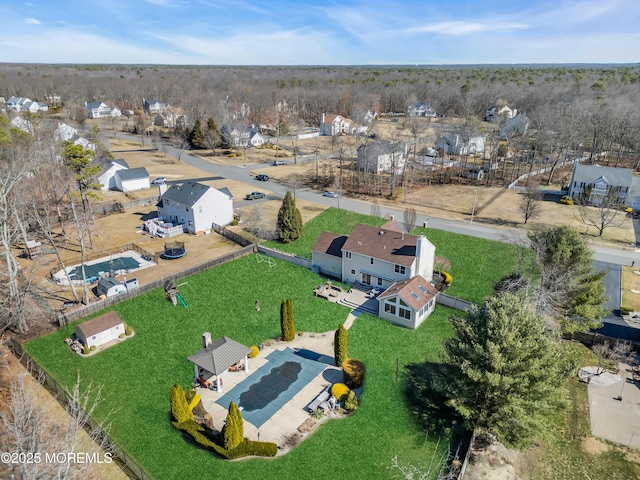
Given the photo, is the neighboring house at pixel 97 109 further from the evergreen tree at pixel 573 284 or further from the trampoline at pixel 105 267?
the evergreen tree at pixel 573 284

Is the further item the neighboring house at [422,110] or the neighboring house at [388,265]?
the neighboring house at [422,110]

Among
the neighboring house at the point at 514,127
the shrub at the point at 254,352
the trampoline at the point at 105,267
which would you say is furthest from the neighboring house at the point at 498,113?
the shrub at the point at 254,352

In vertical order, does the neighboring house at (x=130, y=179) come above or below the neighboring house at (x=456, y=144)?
below

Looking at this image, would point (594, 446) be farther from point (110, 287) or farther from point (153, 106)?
point (153, 106)

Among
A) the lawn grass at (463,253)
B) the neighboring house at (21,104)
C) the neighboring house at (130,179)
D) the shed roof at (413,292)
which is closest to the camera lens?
the shed roof at (413,292)

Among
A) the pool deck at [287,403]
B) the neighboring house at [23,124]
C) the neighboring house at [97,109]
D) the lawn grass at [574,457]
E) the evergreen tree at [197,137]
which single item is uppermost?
the neighboring house at [97,109]

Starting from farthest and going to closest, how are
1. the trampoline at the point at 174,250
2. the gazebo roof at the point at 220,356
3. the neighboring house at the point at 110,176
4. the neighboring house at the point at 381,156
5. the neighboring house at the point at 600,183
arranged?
the neighboring house at the point at 381,156 → the neighboring house at the point at 110,176 → the neighboring house at the point at 600,183 → the trampoline at the point at 174,250 → the gazebo roof at the point at 220,356

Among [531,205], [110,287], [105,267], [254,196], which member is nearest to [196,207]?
[105,267]
